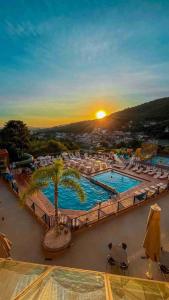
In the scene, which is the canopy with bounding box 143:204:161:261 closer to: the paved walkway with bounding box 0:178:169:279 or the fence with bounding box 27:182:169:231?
the paved walkway with bounding box 0:178:169:279

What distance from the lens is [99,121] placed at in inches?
3031

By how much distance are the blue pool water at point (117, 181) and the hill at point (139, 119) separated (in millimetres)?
33993

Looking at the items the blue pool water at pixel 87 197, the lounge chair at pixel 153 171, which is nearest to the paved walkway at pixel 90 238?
the blue pool water at pixel 87 197

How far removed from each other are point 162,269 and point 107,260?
1846 mm

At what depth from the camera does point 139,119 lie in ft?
192

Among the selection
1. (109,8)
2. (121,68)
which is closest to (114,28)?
(109,8)

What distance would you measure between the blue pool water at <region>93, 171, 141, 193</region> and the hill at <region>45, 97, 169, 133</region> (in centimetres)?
3399

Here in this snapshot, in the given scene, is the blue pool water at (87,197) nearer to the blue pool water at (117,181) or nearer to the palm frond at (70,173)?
the blue pool water at (117,181)

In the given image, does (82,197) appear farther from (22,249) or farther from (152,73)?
(152,73)

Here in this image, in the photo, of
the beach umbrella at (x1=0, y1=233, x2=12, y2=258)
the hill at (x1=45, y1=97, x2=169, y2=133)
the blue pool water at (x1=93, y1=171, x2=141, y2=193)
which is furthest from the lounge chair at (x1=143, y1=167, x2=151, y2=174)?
the hill at (x1=45, y1=97, x2=169, y2=133)

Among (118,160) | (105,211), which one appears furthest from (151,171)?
(105,211)

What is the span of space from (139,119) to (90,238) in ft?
186

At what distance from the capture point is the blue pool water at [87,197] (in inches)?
448

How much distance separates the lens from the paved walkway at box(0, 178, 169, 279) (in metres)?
6.04
